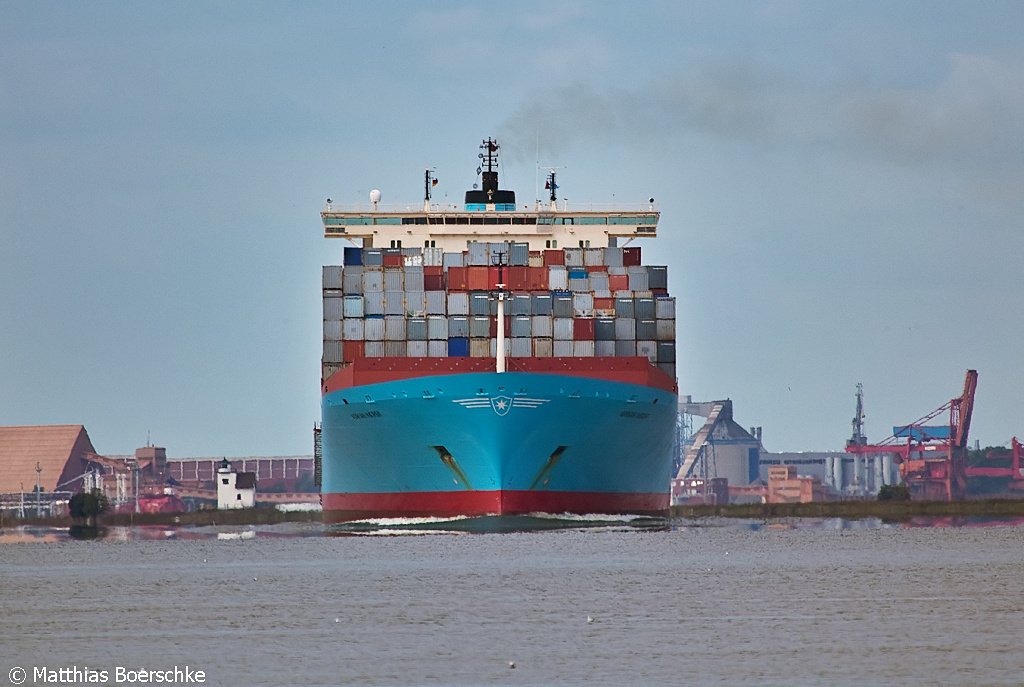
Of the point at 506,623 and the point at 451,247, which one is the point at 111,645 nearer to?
the point at 506,623

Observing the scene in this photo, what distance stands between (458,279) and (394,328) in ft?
12.7

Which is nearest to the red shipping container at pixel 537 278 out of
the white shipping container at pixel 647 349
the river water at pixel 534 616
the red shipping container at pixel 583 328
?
the red shipping container at pixel 583 328

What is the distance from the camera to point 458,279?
85125 millimetres

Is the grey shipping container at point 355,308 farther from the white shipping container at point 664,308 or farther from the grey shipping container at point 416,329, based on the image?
the white shipping container at point 664,308

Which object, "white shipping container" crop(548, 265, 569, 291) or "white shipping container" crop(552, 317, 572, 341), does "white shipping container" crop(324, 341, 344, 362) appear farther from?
"white shipping container" crop(552, 317, 572, 341)

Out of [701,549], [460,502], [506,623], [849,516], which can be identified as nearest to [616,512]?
[460,502]

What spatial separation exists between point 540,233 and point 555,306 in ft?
48.9

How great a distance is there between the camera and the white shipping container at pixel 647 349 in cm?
8569

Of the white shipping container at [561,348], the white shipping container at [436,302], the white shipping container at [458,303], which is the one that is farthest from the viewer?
the white shipping container at [436,302]

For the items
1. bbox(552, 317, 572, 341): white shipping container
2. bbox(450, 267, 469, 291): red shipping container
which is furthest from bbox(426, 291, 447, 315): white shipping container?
Answer: bbox(552, 317, 572, 341): white shipping container

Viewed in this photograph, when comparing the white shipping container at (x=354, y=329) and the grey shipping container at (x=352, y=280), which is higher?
the grey shipping container at (x=352, y=280)

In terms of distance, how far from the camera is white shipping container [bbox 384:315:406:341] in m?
83.6

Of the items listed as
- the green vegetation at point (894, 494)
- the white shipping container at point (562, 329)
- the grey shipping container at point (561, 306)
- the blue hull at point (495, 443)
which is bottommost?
the green vegetation at point (894, 494)

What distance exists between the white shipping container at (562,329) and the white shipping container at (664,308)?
5443 mm
